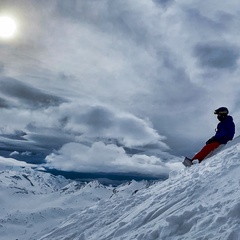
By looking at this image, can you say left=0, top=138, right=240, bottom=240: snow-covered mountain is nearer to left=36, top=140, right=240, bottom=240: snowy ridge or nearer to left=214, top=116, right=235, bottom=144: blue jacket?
left=36, top=140, right=240, bottom=240: snowy ridge

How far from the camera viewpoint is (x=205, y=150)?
54.1 ft

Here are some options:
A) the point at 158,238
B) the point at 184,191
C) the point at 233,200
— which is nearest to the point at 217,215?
the point at 233,200

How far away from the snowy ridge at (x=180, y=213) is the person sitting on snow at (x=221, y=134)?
1.39 m

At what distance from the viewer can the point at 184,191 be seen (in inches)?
446

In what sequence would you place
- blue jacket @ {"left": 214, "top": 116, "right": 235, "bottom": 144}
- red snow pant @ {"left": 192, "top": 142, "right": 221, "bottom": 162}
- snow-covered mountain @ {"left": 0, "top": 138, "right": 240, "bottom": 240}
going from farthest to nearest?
blue jacket @ {"left": 214, "top": 116, "right": 235, "bottom": 144} < red snow pant @ {"left": 192, "top": 142, "right": 221, "bottom": 162} < snow-covered mountain @ {"left": 0, "top": 138, "right": 240, "bottom": 240}

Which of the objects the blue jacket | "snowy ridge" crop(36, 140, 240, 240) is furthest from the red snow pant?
"snowy ridge" crop(36, 140, 240, 240)

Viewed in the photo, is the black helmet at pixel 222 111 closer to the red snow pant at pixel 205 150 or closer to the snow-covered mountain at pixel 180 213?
the red snow pant at pixel 205 150

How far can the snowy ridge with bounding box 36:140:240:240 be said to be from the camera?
7770mm

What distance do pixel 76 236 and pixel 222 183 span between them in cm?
525

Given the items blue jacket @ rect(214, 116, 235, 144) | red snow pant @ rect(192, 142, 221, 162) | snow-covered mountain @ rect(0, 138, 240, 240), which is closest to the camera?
snow-covered mountain @ rect(0, 138, 240, 240)

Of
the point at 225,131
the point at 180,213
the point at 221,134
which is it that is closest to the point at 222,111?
the point at 225,131

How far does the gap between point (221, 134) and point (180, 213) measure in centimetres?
871

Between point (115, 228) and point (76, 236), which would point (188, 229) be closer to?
point (115, 228)

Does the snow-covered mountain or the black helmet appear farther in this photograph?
the black helmet
